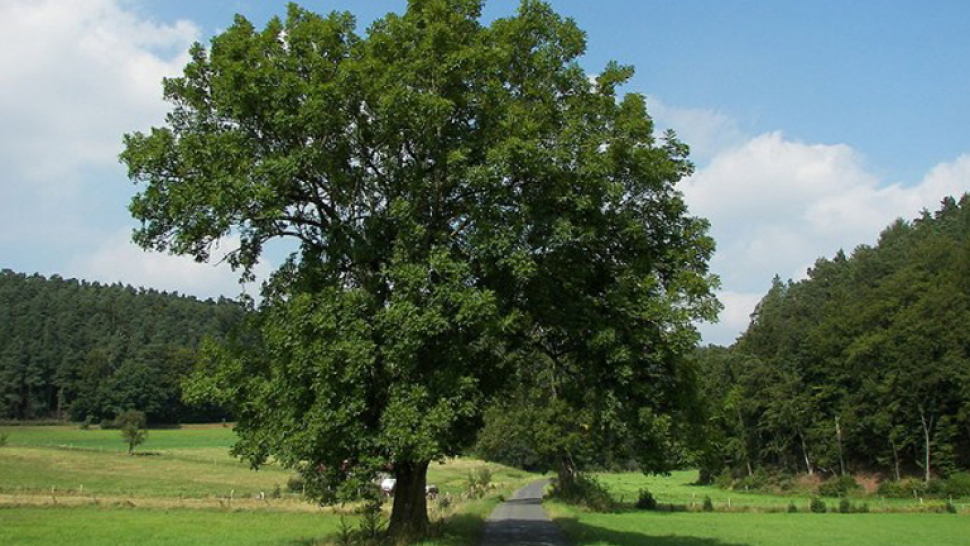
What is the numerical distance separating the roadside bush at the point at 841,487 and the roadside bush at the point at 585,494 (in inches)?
1738

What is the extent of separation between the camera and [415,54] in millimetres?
18234

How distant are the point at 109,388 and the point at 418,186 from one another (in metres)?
133

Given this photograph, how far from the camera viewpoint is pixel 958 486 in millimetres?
69875

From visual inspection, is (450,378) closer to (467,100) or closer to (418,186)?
(418,186)

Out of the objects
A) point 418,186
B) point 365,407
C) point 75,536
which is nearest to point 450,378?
point 365,407

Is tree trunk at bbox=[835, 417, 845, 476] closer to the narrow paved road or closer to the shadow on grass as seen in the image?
the narrow paved road

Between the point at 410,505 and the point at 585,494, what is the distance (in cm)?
3089

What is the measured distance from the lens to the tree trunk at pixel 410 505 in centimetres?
2020

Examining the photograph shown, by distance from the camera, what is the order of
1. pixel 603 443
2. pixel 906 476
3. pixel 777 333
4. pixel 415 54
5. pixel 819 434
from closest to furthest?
1. pixel 415 54
2. pixel 603 443
3. pixel 906 476
4. pixel 819 434
5. pixel 777 333

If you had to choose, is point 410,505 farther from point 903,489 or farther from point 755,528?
point 903,489

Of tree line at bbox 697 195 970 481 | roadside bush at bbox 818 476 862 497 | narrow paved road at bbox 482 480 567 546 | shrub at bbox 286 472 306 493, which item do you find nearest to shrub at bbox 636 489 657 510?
narrow paved road at bbox 482 480 567 546

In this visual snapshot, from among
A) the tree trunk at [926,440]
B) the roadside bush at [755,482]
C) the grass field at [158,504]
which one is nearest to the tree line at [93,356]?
the grass field at [158,504]

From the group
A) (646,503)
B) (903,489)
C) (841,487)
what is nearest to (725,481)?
(841,487)

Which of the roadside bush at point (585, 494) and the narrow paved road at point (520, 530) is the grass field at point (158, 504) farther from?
the roadside bush at point (585, 494)
